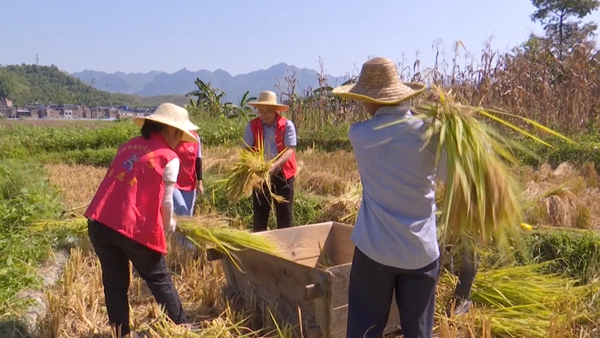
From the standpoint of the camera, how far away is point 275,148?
4.93 m

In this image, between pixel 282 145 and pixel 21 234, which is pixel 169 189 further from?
pixel 21 234

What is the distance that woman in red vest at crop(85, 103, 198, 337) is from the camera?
2988mm

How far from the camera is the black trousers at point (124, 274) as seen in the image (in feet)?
10.1

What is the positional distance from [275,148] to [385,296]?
2.62 meters

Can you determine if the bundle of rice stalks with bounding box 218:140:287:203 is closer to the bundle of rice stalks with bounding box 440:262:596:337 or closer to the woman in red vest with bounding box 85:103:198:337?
the woman in red vest with bounding box 85:103:198:337

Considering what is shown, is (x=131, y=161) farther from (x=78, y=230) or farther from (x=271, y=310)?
(x=78, y=230)

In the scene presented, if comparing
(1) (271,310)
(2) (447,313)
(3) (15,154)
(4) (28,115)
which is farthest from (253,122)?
(4) (28,115)

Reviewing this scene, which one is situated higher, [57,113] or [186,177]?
[186,177]

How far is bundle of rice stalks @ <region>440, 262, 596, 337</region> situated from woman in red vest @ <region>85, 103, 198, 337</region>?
175 cm

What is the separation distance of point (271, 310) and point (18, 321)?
56.5 inches

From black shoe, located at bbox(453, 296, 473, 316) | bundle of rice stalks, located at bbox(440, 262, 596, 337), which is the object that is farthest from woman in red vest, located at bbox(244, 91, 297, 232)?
black shoe, located at bbox(453, 296, 473, 316)

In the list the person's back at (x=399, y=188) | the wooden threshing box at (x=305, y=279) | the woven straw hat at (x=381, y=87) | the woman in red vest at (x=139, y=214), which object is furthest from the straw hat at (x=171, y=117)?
the person's back at (x=399, y=188)

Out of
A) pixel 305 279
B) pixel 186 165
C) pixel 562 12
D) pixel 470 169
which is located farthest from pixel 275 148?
pixel 562 12

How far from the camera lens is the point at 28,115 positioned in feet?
173
